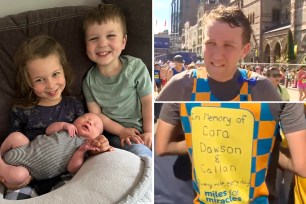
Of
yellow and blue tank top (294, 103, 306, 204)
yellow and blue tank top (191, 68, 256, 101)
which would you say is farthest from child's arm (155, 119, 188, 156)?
yellow and blue tank top (294, 103, 306, 204)

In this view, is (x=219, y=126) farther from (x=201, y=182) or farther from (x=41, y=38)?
(x=41, y=38)

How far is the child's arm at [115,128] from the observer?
1.22 meters

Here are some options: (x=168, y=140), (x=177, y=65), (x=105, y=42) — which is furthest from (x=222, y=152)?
(x=105, y=42)

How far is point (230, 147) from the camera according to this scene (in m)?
1.02

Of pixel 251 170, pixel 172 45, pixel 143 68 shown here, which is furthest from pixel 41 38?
pixel 251 170

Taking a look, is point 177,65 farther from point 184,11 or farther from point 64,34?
point 64,34

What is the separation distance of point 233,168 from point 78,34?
65cm

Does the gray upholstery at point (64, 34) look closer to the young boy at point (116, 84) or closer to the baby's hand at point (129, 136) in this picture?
the young boy at point (116, 84)

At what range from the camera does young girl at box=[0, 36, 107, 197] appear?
117cm

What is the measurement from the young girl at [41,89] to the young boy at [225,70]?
1.35ft

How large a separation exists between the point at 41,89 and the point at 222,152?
22.4 inches

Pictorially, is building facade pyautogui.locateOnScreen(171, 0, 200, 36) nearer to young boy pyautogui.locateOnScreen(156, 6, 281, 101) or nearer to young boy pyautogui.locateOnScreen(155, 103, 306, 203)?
young boy pyautogui.locateOnScreen(156, 6, 281, 101)

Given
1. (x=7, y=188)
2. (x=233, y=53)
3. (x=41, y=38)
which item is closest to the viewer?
(x=233, y=53)

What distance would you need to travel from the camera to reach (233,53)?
0.98 meters
